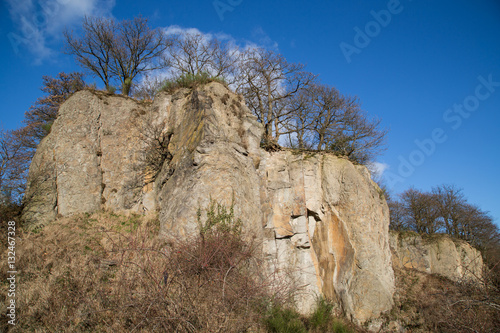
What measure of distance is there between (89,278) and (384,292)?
10708mm

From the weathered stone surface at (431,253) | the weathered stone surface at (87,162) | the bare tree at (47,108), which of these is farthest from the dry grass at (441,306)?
the bare tree at (47,108)

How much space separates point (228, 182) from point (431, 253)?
1992 cm

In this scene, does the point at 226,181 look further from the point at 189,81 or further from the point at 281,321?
the point at 189,81

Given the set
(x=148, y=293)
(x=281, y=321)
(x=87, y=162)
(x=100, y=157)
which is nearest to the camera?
(x=148, y=293)

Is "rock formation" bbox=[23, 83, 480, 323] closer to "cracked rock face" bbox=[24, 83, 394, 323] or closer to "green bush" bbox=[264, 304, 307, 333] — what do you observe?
"cracked rock face" bbox=[24, 83, 394, 323]

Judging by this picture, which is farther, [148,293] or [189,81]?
[189,81]

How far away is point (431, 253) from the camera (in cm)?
2106

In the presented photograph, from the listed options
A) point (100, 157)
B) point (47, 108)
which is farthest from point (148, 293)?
point (47, 108)

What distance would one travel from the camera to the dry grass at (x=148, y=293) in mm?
4469

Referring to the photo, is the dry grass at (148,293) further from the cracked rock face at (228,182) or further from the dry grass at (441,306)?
the dry grass at (441,306)

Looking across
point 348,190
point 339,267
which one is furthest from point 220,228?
point 348,190

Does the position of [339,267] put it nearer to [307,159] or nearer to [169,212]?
[307,159]

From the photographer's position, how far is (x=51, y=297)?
5.60 m

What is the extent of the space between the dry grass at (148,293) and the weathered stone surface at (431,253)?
19052 mm
